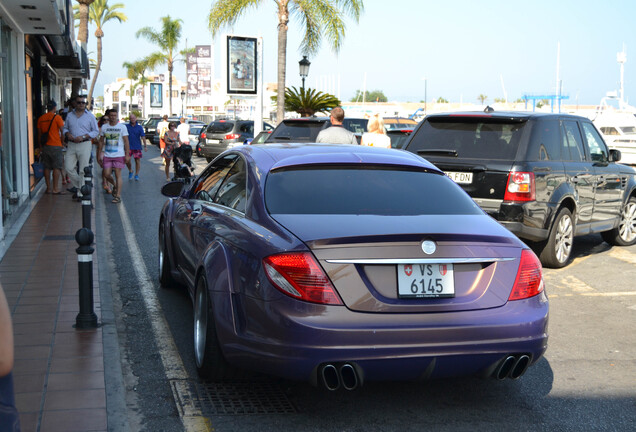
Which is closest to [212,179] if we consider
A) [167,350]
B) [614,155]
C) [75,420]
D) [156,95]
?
[167,350]

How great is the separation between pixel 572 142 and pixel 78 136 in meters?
9.07

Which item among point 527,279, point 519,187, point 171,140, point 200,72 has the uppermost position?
point 200,72

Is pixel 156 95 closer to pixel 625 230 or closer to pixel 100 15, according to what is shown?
pixel 100 15

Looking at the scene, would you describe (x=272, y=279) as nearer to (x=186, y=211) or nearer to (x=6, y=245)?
(x=186, y=211)

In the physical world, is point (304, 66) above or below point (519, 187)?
above

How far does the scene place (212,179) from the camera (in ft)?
20.0

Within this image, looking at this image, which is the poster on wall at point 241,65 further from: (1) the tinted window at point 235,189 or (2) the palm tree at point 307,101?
(1) the tinted window at point 235,189

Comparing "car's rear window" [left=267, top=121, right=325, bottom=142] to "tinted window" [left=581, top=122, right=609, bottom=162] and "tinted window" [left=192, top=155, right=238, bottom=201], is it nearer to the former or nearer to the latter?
"tinted window" [left=581, top=122, right=609, bottom=162]

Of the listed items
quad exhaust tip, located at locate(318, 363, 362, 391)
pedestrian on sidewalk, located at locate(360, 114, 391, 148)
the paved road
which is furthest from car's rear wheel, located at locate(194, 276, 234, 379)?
pedestrian on sidewalk, located at locate(360, 114, 391, 148)

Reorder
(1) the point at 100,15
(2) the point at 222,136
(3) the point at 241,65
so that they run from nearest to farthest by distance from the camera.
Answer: (2) the point at 222,136
(3) the point at 241,65
(1) the point at 100,15

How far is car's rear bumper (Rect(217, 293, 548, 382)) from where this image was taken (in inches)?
151

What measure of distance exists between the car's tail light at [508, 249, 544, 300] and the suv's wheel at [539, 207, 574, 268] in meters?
4.68

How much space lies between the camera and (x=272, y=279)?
3973 millimetres

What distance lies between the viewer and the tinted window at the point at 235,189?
4.94 meters
